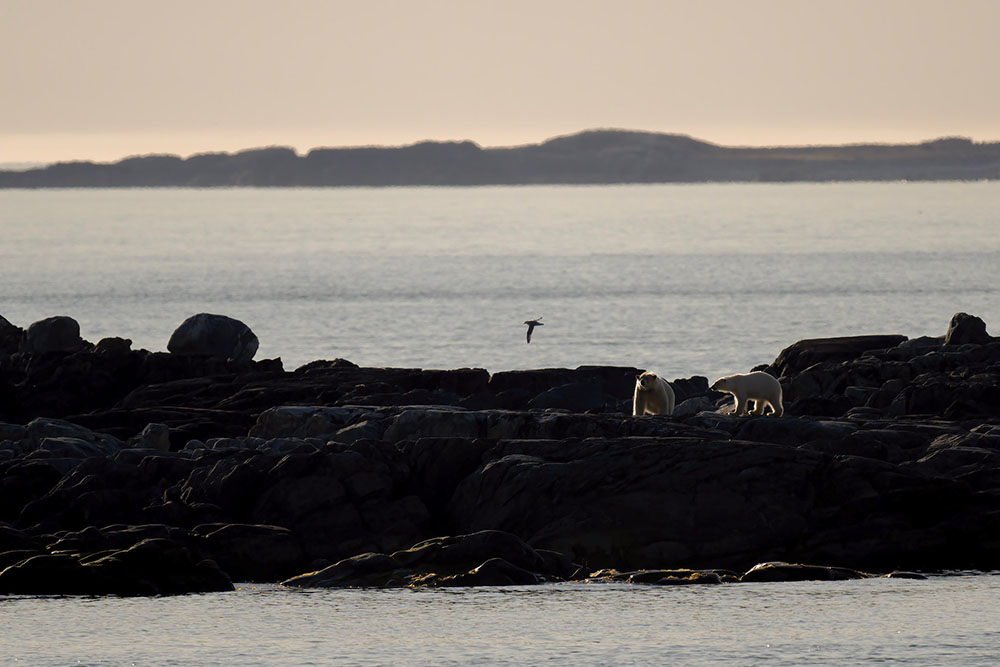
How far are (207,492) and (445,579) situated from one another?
195 inches

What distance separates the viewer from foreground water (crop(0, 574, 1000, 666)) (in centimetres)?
1952

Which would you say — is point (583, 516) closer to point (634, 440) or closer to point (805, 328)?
point (634, 440)

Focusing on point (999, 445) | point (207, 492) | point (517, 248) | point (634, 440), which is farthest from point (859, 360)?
point (517, 248)

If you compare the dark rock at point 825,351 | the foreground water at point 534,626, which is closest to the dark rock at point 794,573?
the foreground water at point 534,626

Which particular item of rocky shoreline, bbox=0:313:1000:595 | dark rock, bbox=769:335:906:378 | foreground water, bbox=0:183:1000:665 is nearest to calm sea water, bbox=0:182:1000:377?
foreground water, bbox=0:183:1000:665

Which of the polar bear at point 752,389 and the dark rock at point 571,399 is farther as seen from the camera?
the dark rock at point 571,399

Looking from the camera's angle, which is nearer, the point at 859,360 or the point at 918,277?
the point at 859,360

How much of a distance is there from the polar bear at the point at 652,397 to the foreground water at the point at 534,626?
25.9 feet

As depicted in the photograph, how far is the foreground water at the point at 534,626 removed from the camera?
1952 centimetres

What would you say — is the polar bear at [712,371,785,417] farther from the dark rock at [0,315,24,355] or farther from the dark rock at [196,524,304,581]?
the dark rock at [0,315,24,355]

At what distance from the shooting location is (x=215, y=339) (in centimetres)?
4525

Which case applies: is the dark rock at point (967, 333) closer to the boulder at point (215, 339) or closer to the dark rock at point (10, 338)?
the boulder at point (215, 339)

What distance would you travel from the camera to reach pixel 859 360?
124ft

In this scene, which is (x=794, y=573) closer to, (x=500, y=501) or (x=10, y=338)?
(x=500, y=501)
